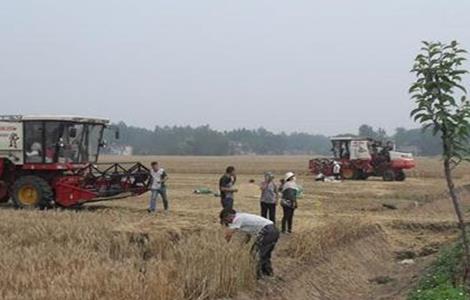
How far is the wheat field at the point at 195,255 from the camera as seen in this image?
32.5 ft

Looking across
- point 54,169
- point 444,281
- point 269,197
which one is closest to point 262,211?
point 269,197

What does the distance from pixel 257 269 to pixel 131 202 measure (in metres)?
15.3

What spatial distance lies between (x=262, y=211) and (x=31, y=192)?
7912 mm

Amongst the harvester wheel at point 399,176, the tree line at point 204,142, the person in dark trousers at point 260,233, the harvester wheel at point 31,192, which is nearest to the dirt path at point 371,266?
the person in dark trousers at point 260,233

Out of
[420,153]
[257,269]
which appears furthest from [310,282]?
[420,153]

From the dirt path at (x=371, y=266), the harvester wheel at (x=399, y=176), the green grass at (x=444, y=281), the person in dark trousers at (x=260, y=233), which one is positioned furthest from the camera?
the harvester wheel at (x=399, y=176)

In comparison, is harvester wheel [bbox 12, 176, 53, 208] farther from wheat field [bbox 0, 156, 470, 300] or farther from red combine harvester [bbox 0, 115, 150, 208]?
wheat field [bbox 0, 156, 470, 300]

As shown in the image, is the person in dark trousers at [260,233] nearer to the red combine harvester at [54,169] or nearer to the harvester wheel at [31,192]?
the red combine harvester at [54,169]

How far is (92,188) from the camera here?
73.9ft

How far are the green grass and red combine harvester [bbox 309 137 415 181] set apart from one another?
29227mm

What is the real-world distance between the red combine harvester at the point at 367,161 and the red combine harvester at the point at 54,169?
2339 centimetres

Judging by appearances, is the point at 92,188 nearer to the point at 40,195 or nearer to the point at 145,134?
the point at 40,195

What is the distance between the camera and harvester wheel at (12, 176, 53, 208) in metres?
22.4

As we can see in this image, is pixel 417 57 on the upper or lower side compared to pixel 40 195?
upper
